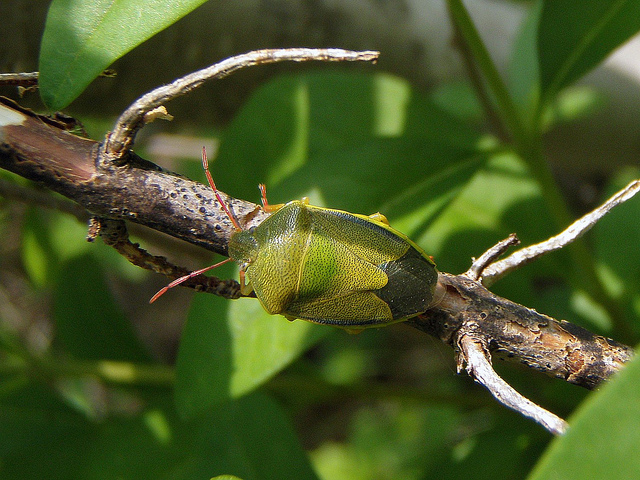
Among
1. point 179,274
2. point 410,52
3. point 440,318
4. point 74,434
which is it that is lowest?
point 74,434

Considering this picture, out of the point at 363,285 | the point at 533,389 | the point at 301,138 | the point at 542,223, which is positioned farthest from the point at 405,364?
the point at 363,285

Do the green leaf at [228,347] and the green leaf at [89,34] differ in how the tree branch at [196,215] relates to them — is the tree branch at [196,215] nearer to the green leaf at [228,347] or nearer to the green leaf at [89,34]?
the green leaf at [89,34]

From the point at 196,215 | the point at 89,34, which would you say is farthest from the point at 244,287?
the point at 89,34

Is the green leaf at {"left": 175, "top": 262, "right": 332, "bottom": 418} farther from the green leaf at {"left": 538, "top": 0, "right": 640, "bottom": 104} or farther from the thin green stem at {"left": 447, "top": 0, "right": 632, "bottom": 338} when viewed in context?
the green leaf at {"left": 538, "top": 0, "right": 640, "bottom": 104}

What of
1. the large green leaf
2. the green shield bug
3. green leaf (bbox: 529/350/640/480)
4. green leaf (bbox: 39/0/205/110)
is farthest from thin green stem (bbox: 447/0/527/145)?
the large green leaf

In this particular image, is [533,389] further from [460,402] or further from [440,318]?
[440,318]

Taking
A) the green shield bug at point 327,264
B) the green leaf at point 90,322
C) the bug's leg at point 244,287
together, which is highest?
the green shield bug at point 327,264

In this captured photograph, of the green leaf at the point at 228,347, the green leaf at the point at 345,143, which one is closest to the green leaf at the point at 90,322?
the green leaf at the point at 345,143
